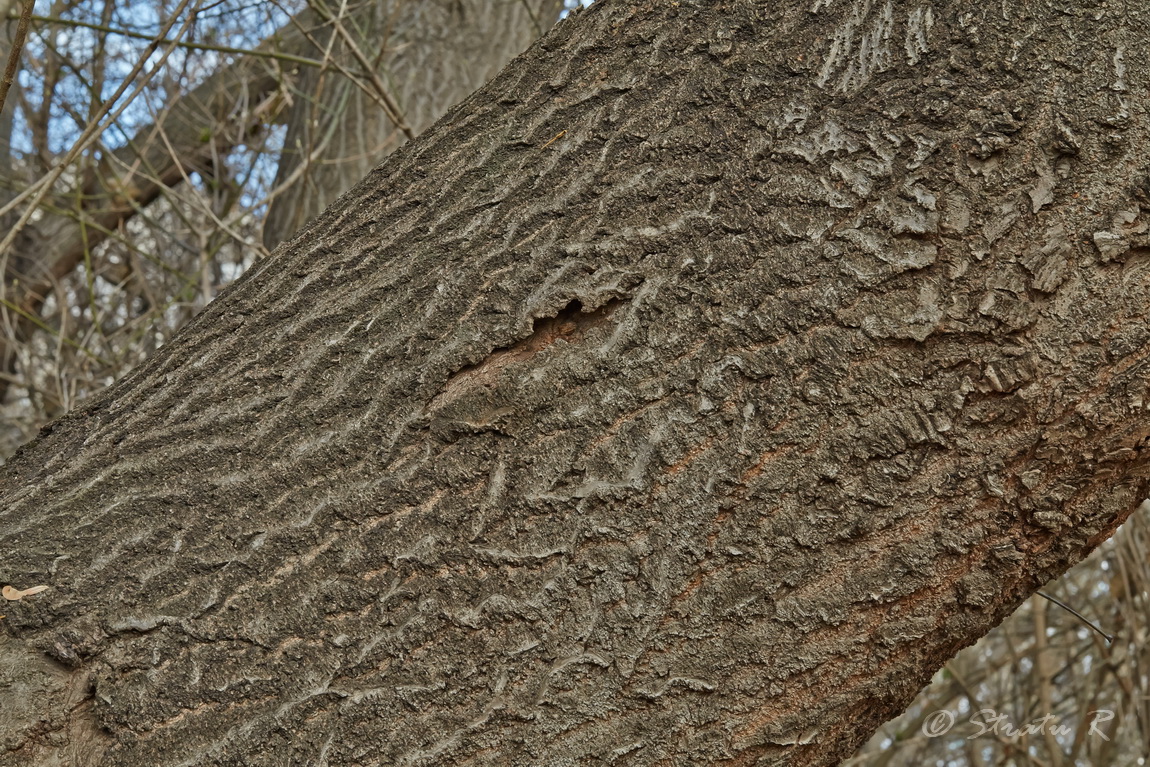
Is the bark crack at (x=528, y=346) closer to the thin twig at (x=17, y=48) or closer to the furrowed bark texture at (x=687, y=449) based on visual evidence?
the furrowed bark texture at (x=687, y=449)

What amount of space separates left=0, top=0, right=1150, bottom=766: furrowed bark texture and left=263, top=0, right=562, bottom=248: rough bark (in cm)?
233

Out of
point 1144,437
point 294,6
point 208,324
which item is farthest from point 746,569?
point 294,6

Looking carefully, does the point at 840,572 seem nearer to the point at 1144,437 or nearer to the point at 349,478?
the point at 1144,437

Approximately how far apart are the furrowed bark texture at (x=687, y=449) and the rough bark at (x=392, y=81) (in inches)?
91.6

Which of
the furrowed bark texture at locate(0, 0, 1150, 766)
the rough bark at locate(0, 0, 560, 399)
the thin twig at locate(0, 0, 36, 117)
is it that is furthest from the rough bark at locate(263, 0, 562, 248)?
the furrowed bark texture at locate(0, 0, 1150, 766)

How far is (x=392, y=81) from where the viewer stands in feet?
11.3

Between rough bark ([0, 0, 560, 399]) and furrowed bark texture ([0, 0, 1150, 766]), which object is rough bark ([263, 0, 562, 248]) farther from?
furrowed bark texture ([0, 0, 1150, 766])

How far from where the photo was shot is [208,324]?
1.26 m

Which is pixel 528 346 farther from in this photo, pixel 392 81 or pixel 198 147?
pixel 198 147

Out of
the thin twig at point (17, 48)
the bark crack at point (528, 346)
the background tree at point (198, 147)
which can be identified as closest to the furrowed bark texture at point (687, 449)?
the bark crack at point (528, 346)

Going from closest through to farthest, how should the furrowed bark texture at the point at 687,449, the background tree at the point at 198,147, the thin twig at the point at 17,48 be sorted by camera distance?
the furrowed bark texture at the point at 687,449
the thin twig at the point at 17,48
the background tree at the point at 198,147

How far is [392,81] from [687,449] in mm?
2830

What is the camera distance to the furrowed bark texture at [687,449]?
979 millimetres

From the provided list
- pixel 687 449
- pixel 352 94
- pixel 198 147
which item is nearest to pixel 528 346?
pixel 687 449
